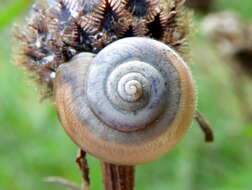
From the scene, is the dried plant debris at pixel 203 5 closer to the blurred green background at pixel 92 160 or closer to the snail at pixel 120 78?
the blurred green background at pixel 92 160

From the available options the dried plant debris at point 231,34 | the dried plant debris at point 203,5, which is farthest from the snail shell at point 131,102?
the dried plant debris at point 203,5

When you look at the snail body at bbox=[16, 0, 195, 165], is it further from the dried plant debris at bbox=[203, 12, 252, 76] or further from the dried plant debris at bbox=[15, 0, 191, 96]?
the dried plant debris at bbox=[203, 12, 252, 76]

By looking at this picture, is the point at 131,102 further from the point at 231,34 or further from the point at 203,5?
the point at 203,5

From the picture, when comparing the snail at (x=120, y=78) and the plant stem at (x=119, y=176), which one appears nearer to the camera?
the snail at (x=120, y=78)

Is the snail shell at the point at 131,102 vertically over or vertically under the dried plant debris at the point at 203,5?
under

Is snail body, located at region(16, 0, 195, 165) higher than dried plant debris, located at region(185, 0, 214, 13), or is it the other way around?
dried plant debris, located at region(185, 0, 214, 13)

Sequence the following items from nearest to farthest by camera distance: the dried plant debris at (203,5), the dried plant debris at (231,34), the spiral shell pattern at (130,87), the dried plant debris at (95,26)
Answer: the spiral shell pattern at (130,87) < the dried plant debris at (95,26) < the dried plant debris at (231,34) < the dried plant debris at (203,5)

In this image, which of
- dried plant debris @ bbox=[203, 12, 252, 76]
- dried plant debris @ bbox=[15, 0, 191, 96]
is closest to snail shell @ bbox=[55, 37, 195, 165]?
dried plant debris @ bbox=[15, 0, 191, 96]
